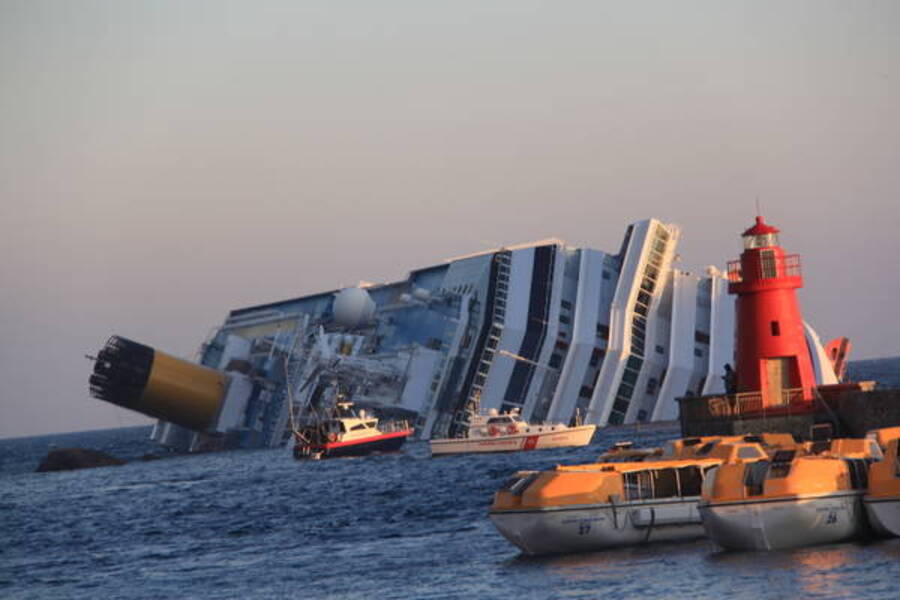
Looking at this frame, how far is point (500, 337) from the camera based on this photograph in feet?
350

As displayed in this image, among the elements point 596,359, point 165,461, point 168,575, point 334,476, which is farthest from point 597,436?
point 168,575

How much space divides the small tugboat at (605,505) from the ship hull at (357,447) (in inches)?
2575

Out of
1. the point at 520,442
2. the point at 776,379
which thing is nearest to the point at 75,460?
the point at 520,442

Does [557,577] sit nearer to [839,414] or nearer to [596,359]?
[839,414]

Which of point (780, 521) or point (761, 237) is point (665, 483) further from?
point (761, 237)

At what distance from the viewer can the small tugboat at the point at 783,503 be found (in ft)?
117

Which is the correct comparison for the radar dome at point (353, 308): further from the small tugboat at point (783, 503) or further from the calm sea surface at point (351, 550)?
the small tugboat at point (783, 503)

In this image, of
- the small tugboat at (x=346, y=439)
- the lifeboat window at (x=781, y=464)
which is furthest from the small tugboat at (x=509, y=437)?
the lifeboat window at (x=781, y=464)

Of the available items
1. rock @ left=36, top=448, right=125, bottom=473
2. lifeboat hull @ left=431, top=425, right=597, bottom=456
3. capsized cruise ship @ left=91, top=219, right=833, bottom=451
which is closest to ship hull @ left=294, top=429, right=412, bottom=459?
capsized cruise ship @ left=91, top=219, right=833, bottom=451

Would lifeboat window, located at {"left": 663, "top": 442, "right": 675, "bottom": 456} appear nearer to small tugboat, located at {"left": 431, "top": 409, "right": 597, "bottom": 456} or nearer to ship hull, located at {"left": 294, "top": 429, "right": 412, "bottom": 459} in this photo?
small tugboat, located at {"left": 431, "top": 409, "right": 597, "bottom": 456}

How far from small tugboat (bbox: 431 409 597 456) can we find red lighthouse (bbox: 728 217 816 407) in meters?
38.9

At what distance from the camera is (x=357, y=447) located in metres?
105

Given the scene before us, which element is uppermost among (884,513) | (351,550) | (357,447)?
(357,447)

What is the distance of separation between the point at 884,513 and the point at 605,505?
22.0 ft
